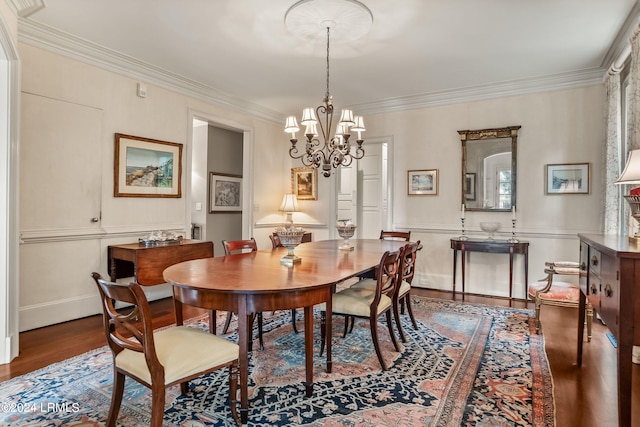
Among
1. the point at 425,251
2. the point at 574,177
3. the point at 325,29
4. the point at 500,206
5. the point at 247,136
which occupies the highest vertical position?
the point at 325,29

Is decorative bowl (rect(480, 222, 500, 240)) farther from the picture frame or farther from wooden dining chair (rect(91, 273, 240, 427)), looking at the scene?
wooden dining chair (rect(91, 273, 240, 427))

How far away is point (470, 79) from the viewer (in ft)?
14.2

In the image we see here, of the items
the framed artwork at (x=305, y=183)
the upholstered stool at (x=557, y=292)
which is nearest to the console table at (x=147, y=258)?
the framed artwork at (x=305, y=183)

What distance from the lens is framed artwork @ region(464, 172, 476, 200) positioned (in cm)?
469

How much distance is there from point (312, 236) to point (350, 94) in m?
2.32

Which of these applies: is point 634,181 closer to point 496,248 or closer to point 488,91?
point 496,248

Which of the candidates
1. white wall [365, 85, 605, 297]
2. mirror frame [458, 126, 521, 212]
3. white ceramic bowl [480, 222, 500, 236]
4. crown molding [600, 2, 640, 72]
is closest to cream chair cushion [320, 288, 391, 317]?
white ceramic bowl [480, 222, 500, 236]

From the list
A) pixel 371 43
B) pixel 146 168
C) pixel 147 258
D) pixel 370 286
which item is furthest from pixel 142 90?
pixel 370 286

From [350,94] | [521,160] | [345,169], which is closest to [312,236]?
[345,169]

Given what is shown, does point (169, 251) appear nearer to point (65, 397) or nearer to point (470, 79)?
point (65, 397)

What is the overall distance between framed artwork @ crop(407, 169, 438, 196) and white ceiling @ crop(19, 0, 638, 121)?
1055mm

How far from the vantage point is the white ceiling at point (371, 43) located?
2.80 metres

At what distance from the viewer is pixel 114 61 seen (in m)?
3.69

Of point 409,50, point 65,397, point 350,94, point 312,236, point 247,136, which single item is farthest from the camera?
point 312,236
